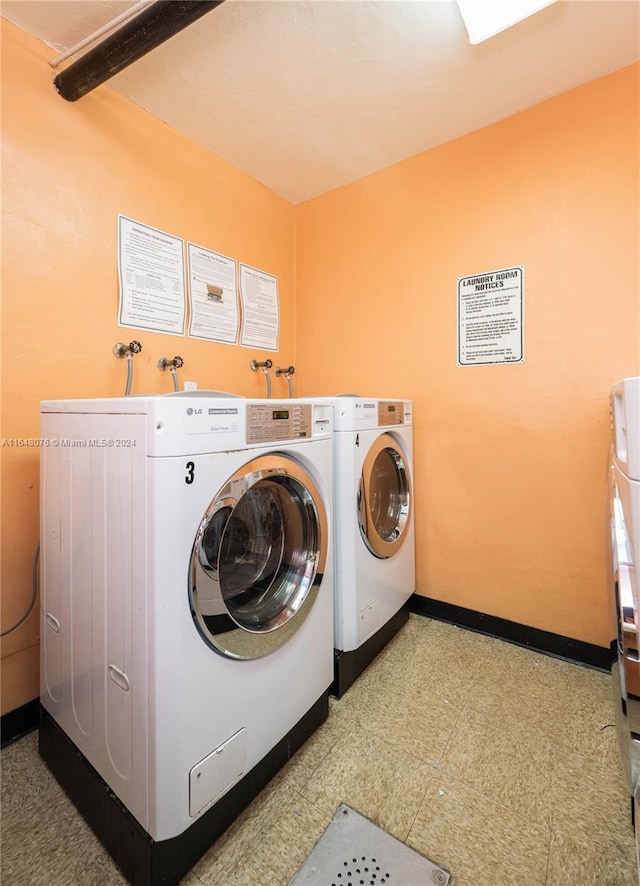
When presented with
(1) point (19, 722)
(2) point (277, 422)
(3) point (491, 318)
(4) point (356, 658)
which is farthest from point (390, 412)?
(1) point (19, 722)

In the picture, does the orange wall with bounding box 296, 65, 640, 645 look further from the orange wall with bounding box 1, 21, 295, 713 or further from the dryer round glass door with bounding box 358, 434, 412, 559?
the orange wall with bounding box 1, 21, 295, 713

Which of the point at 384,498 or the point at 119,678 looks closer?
the point at 119,678

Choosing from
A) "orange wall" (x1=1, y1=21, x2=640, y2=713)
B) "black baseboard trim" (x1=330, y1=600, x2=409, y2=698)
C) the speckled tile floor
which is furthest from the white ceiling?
the speckled tile floor

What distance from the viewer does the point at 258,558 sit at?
1143 millimetres

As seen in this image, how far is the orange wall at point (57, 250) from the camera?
124cm

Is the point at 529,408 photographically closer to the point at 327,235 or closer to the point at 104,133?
the point at 327,235

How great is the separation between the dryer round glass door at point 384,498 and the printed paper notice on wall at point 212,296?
3.34 feet

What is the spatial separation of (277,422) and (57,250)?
1.10 metres

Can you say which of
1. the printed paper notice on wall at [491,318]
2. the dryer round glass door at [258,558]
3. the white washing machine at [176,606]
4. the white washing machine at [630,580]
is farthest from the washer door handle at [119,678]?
the printed paper notice on wall at [491,318]

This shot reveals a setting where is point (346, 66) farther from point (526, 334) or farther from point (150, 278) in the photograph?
point (526, 334)

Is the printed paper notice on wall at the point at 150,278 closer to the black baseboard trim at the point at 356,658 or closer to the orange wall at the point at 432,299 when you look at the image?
the orange wall at the point at 432,299

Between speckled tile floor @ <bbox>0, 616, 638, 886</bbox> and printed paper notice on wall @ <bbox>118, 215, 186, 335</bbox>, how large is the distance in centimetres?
160

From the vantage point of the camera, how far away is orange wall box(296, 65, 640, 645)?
1.49 m

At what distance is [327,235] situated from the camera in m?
2.28
